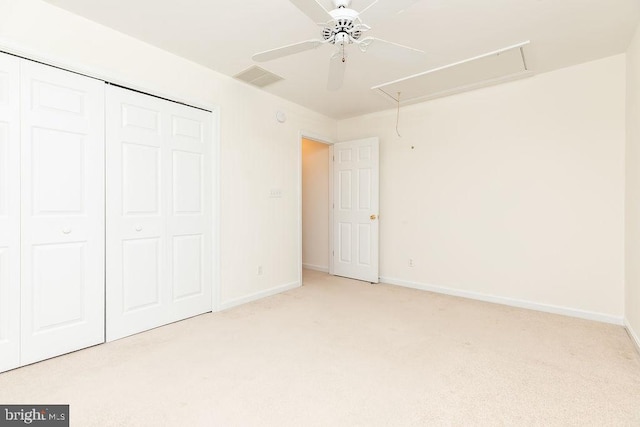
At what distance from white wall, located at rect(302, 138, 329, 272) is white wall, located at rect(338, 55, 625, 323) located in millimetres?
1154

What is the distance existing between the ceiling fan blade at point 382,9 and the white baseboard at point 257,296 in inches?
119

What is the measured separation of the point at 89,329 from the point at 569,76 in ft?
16.7

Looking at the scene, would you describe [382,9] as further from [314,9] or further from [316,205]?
[316,205]

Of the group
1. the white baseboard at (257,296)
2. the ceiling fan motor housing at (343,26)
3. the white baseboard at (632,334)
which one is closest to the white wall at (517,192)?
the white baseboard at (632,334)

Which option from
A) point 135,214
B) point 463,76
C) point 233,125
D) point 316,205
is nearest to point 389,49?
point 463,76

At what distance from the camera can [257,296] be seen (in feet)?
12.7

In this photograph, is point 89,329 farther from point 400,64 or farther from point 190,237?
point 400,64

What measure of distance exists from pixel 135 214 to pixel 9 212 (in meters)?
0.82

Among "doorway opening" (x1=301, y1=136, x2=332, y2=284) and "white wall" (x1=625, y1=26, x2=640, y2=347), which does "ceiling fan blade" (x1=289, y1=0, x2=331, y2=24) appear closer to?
"white wall" (x1=625, y1=26, x2=640, y2=347)

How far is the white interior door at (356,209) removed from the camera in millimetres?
4711

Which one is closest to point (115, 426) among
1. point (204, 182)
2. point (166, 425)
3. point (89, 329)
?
point (166, 425)

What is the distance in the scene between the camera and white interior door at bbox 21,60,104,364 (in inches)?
88.7

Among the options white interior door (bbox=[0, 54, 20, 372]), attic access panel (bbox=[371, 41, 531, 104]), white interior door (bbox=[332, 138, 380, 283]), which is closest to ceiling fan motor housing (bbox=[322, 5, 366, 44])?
attic access panel (bbox=[371, 41, 531, 104])

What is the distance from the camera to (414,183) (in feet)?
14.7
